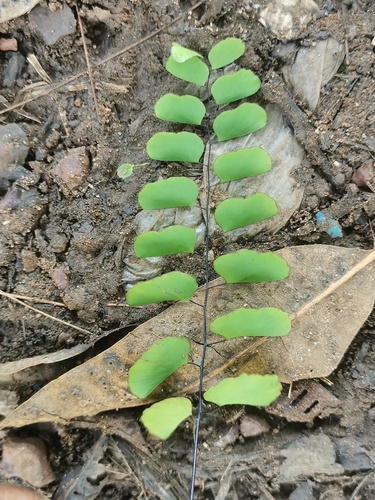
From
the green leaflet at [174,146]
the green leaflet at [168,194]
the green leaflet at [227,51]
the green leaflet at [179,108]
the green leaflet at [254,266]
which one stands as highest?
the green leaflet at [227,51]

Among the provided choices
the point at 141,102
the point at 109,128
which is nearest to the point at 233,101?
the point at 141,102

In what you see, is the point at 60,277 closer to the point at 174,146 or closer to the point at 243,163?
the point at 174,146

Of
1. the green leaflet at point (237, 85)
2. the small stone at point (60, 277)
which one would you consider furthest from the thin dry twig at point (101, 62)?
the small stone at point (60, 277)

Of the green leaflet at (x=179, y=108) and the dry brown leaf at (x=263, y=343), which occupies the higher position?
the green leaflet at (x=179, y=108)

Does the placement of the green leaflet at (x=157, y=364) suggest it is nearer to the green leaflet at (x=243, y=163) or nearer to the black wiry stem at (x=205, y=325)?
the black wiry stem at (x=205, y=325)

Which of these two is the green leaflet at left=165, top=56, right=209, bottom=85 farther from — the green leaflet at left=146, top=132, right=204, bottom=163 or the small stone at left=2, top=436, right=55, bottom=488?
the small stone at left=2, top=436, right=55, bottom=488

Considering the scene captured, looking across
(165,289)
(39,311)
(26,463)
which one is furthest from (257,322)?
(26,463)
